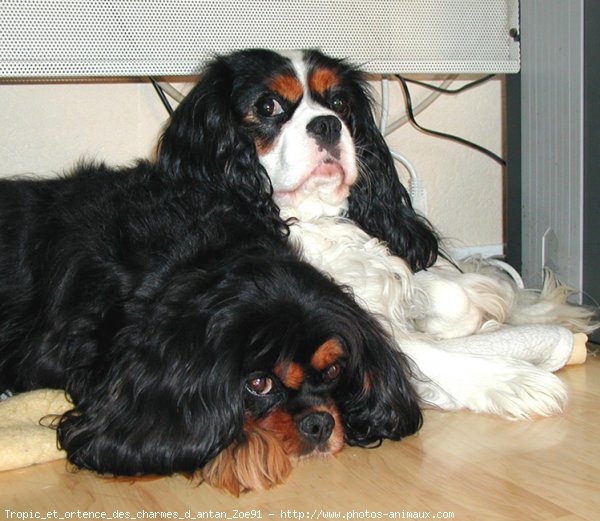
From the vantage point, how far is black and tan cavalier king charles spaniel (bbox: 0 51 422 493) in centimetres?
167

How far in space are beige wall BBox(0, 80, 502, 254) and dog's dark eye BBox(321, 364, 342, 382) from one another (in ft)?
5.33

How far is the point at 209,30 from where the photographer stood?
8.43ft

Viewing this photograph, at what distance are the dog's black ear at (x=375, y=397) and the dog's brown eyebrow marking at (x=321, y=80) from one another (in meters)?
0.68

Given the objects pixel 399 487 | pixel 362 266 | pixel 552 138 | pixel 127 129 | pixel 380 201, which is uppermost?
pixel 127 129

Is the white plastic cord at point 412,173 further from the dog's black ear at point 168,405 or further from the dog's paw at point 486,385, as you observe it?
the dog's black ear at point 168,405

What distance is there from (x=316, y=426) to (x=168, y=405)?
0.91 feet

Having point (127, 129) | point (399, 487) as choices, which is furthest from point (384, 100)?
point (399, 487)

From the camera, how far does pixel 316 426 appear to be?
1.74 meters

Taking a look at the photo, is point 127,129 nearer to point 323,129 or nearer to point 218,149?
point 218,149

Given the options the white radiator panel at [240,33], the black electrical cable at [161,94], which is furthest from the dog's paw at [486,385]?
the black electrical cable at [161,94]

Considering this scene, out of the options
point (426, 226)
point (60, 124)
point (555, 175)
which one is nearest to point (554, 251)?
point (555, 175)

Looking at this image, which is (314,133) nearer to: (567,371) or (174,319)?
(174,319)

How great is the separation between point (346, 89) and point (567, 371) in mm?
927

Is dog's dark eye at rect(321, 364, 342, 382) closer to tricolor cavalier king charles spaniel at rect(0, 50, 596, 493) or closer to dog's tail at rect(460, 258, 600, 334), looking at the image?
tricolor cavalier king charles spaniel at rect(0, 50, 596, 493)
